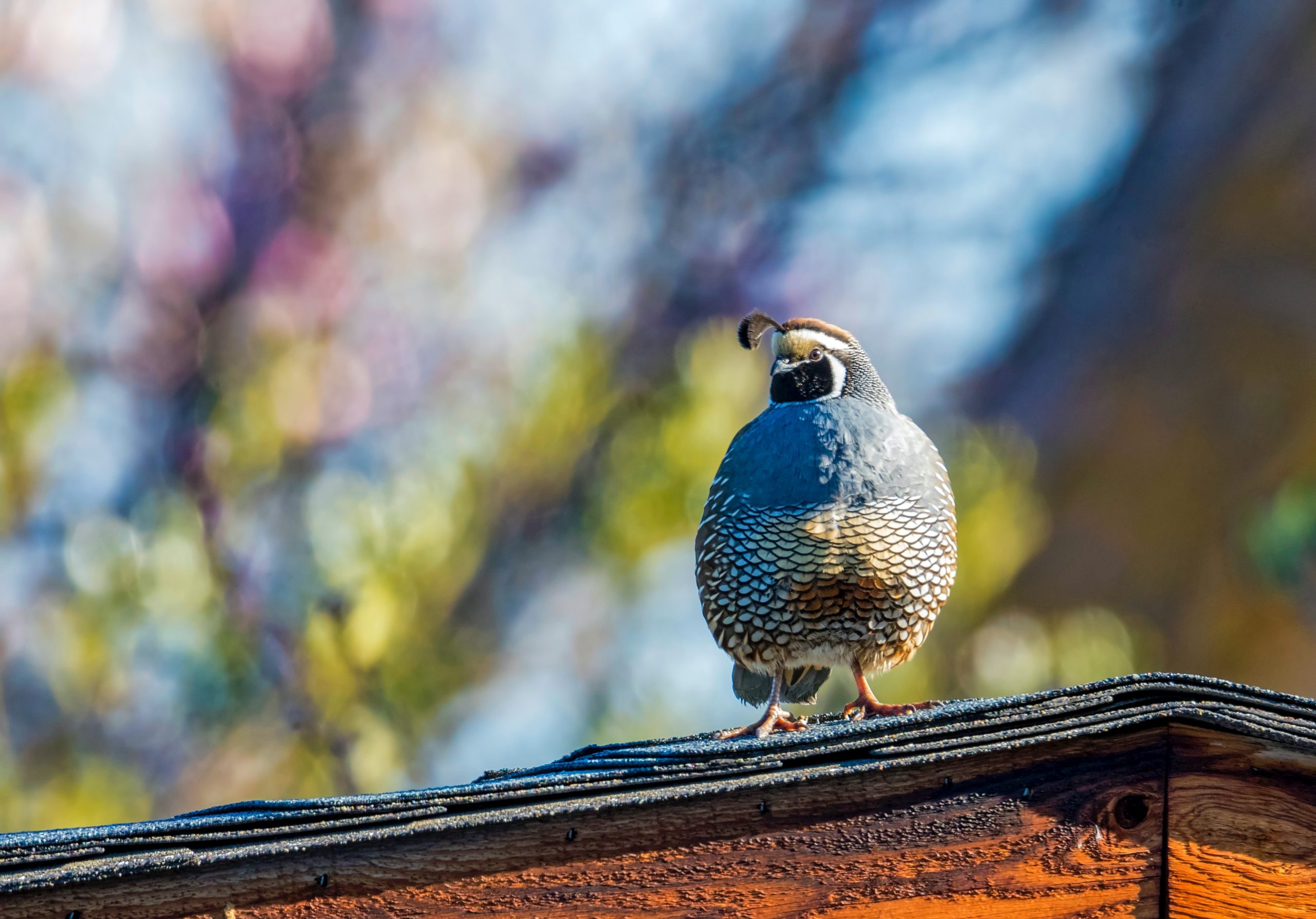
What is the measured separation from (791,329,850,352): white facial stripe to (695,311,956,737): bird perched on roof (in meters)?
0.11

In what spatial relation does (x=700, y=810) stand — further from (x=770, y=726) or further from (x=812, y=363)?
(x=812, y=363)

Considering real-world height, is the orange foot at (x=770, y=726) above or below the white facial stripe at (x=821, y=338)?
below

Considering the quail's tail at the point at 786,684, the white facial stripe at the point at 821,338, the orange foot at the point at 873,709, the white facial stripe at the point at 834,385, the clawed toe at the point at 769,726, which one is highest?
the white facial stripe at the point at 821,338

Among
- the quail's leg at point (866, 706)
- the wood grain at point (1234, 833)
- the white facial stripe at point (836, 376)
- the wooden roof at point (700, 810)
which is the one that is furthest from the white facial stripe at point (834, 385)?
the wood grain at point (1234, 833)

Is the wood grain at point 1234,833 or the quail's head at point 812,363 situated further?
the quail's head at point 812,363

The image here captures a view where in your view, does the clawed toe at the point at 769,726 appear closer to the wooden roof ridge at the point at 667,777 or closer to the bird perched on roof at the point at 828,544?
the bird perched on roof at the point at 828,544

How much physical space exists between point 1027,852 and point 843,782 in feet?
0.87

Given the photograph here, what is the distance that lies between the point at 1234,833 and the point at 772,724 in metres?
0.92

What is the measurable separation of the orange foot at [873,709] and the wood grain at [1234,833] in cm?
62

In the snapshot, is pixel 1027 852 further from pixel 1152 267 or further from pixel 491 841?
pixel 1152 267

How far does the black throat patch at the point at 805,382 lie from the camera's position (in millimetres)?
2988

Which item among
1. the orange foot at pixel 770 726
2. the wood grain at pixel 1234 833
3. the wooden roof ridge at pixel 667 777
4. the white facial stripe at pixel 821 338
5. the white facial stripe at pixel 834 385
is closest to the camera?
the wooden roof ridge at pixel 667 777

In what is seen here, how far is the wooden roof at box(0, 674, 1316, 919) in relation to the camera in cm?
176

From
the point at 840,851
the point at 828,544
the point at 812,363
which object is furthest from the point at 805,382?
the point at 840,851
